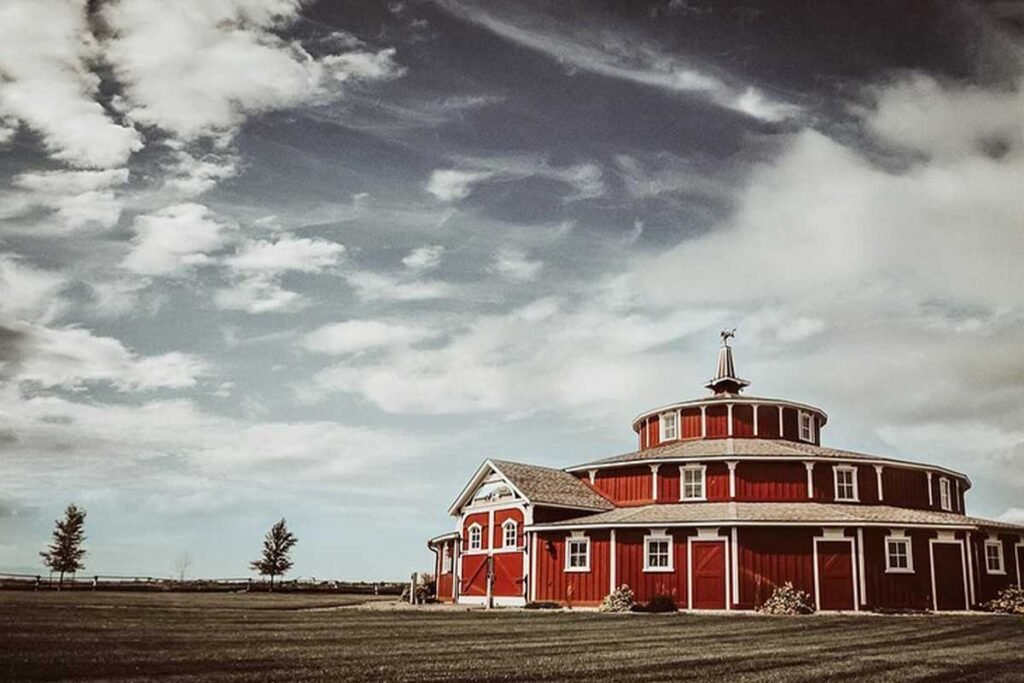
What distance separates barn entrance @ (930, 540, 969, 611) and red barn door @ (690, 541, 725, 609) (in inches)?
357

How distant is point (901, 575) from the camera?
3691 centimetres

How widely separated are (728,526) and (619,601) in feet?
18.3

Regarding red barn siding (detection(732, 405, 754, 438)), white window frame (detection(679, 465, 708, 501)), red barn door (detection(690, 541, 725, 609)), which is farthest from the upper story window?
red barn door (detection(690, 541, 725, 609))

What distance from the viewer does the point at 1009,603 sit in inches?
1475

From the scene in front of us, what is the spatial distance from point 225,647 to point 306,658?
2.31 metres

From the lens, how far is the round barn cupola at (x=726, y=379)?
2055 inches

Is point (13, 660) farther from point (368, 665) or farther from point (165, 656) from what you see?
point (368, 665)

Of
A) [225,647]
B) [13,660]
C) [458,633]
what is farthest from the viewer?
[458,633]

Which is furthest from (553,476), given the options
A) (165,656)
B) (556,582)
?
(165,656)

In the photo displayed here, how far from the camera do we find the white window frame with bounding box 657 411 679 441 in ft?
159

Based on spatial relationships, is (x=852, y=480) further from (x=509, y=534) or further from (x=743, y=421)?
(x=509, y=534)

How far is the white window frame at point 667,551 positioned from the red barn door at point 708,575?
953 millimetres

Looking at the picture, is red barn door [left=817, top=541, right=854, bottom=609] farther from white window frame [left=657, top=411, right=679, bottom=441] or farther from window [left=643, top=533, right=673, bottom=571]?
white window frame [left=657, top=411, right=679, bottom=441]

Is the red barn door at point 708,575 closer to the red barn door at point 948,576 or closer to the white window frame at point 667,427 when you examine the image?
the red barn door at point 948,576
